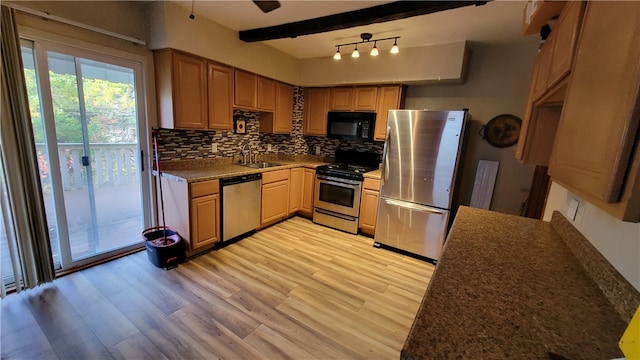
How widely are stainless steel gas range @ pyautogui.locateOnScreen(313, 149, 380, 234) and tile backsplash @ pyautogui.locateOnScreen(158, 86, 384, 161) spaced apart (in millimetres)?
228

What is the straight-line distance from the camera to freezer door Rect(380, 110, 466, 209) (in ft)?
9.14

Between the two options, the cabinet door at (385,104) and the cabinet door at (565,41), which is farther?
the cabinet door at (385,104)

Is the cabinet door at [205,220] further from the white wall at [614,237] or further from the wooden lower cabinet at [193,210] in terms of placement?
the white wall at [614,237]

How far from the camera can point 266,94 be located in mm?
3713

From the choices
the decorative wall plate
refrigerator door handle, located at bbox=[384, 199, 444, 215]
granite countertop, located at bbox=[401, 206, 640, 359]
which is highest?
the decorative wall plate

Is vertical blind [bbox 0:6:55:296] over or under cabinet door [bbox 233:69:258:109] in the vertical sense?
under

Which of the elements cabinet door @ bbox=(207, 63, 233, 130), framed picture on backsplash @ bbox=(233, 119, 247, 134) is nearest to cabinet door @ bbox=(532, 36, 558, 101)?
cabinet door @ bbox=(207, 63, 233, 130)

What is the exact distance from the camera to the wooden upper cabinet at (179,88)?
264cm

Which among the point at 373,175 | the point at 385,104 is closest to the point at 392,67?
the point at 385,104

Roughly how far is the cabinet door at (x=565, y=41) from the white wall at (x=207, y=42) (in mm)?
2939

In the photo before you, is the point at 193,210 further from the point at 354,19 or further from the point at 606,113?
the point at 606,113

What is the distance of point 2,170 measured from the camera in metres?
1.86

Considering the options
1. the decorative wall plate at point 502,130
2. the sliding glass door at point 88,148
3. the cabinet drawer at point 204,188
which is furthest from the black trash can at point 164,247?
the decorative wall plate at point 502,130

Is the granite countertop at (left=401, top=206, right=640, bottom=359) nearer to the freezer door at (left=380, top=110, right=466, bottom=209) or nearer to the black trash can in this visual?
the freezer door at (left=380, top=110, right=466, bottom=209)
